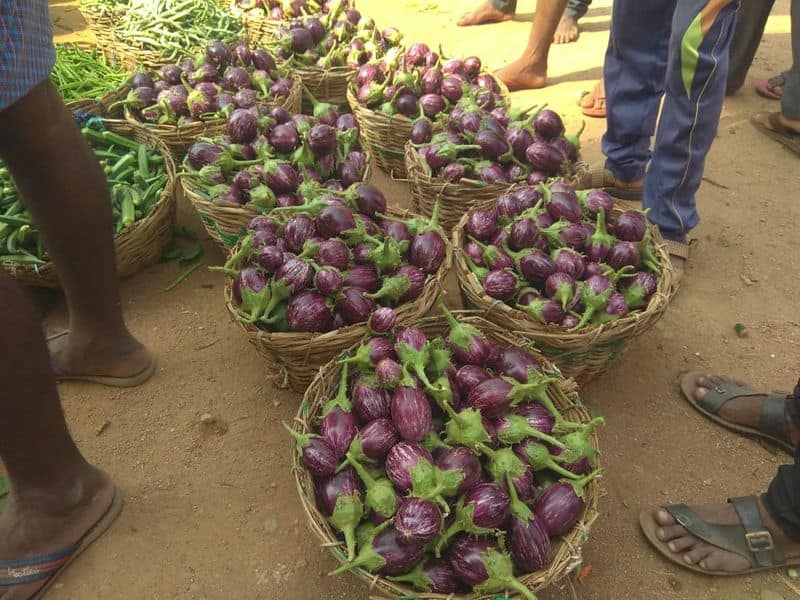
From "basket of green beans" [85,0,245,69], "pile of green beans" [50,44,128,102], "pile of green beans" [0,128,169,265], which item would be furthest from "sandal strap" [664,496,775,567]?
"basket of green beans" [85,0,245,69]

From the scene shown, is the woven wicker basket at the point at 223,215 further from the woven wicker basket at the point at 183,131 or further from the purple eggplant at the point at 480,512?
the purple eggplant at the point at 480,512

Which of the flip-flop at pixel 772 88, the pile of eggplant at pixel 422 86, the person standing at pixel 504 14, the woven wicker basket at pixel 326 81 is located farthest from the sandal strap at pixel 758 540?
the person standing at pixel 504 14

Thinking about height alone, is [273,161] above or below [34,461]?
above

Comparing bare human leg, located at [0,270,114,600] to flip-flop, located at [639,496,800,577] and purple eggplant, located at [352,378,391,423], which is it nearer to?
purple eggplant, located at [352,378,391,423]

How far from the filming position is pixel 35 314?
5.14ft

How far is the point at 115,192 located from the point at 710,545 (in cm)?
288

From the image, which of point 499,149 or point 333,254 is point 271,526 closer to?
point 333,254

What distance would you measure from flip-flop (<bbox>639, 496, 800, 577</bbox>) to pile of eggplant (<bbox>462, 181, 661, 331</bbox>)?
70 cm

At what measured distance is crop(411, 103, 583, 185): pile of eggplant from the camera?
2.80m

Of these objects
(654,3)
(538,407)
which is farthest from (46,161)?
(654,3)

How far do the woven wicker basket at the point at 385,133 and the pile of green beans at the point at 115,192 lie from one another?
1.17m

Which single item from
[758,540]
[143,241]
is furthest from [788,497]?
[143,241]

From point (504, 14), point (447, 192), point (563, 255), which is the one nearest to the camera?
point (563, 255)

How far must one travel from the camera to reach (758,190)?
370cm
